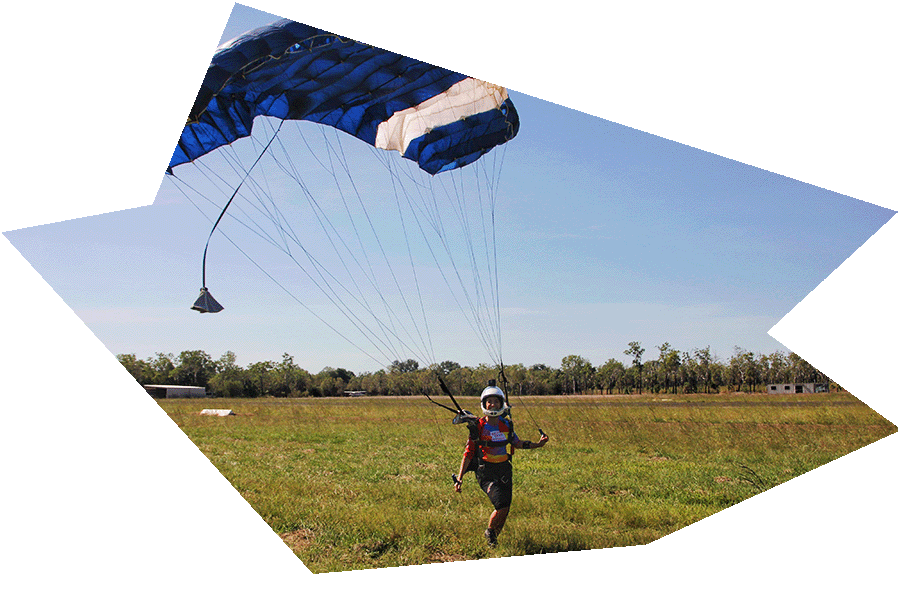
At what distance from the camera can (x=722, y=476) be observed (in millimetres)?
6660

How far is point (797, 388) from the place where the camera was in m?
12.7

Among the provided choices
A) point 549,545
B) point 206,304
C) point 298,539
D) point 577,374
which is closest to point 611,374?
point 577,374

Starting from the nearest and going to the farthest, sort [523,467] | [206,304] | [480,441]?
[206,304] < [480,441] < [523,467]

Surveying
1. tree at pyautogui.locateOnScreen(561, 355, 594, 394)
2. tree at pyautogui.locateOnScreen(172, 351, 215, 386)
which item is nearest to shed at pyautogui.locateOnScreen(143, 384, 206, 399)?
tree at pyautogui.locateOnScreen(172, 351, 215, 386)

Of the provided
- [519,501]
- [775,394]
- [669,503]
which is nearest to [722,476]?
[669,503]

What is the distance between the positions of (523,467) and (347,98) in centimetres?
476

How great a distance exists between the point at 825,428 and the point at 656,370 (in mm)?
6031

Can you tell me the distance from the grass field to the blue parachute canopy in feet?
10.2

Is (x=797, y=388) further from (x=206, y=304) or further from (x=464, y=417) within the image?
(x=206, y=304)

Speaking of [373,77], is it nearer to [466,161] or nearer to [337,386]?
[466,161]

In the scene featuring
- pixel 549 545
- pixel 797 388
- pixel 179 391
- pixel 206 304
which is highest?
pixel 206 304

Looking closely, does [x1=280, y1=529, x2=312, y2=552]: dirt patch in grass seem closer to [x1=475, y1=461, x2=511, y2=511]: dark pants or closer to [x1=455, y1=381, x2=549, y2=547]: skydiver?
[x1=455, y1=381, x2=549, y2=547]: skydiver

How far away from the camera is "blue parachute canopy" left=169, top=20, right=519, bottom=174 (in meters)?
3.86

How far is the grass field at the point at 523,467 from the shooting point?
4.53 meters
